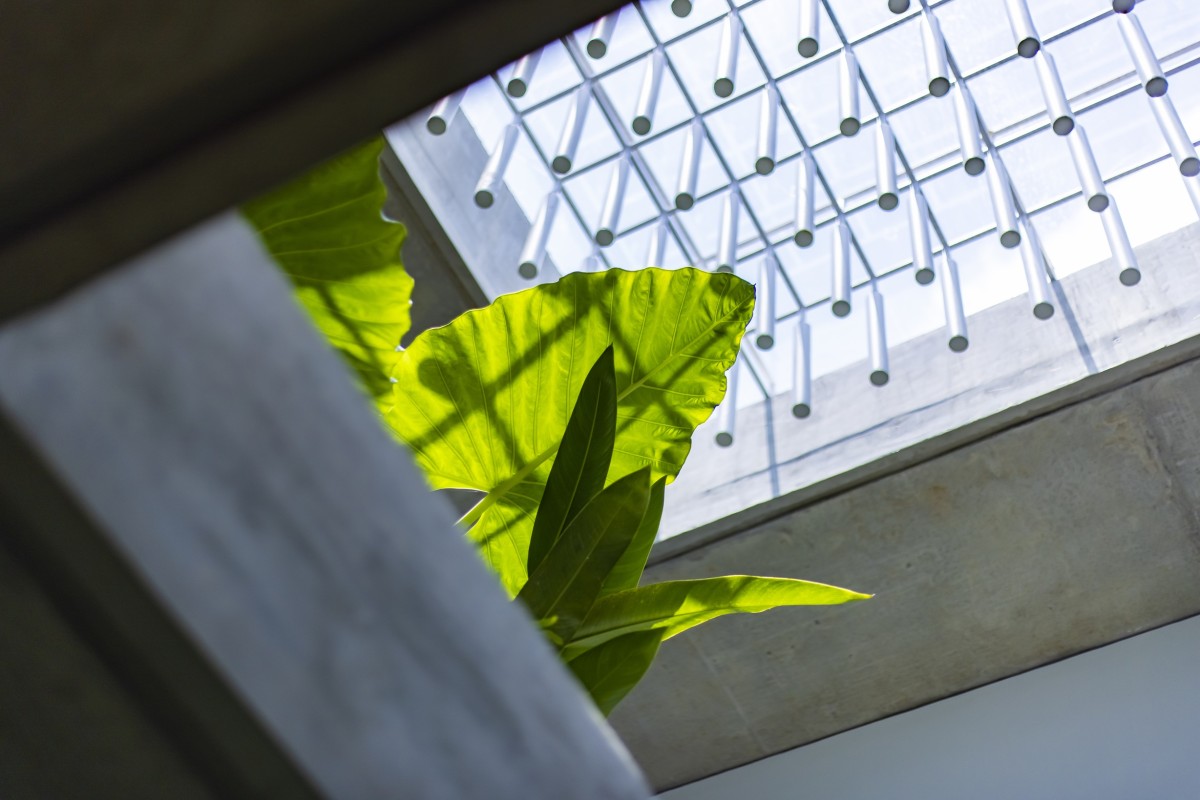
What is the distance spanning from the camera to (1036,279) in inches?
226

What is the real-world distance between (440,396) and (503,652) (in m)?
2.42

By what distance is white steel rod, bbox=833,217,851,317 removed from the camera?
18.7 ft

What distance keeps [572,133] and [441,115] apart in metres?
0.66

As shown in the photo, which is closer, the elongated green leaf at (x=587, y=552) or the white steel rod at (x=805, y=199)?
the elongated green leaf at (x=587, y=552)

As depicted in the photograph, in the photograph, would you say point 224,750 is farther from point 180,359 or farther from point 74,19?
point 74,19

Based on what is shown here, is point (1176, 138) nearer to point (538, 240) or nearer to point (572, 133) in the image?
point (572, 133)

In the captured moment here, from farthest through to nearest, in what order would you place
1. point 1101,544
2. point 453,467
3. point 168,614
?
point 1101,544 → point 453,467 → point 168,614

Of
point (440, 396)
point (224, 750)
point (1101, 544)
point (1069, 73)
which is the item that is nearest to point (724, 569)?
point (1101, 544)

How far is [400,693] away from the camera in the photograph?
0.54 meters

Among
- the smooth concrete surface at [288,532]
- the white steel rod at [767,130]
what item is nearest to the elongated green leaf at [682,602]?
the smooth concrete surface at [288,532]

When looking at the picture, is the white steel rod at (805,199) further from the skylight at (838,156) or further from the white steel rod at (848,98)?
the white steel rod at (848,98)

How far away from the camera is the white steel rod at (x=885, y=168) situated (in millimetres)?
5355

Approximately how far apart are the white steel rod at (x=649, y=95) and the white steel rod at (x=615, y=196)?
1.65 ft

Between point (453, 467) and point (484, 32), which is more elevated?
point (484, 32)
